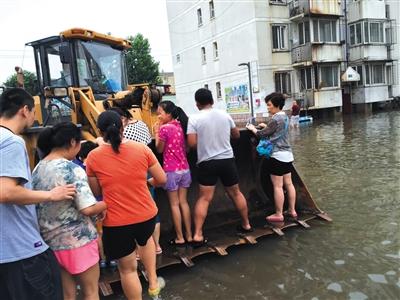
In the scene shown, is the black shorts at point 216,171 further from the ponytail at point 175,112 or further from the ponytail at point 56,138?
the ponytail at point 56,138

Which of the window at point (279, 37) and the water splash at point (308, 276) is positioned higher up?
the window at point (279, 37)

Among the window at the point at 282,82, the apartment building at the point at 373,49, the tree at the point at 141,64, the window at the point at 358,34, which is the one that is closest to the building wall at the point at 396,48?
the apartment building at the point at 373,49

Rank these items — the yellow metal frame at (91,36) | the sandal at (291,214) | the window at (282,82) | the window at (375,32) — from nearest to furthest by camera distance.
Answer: the sandal at (291,214)
the yellow metal frame at (91,36)
the window at (282,82)
the window at (375,32)

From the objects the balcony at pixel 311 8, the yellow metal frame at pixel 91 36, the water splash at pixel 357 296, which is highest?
the balcony at pixel 311 8

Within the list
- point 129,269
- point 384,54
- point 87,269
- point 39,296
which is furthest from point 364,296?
point 384,54

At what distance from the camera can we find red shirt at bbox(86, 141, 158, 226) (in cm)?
322

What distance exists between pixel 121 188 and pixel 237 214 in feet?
9.52

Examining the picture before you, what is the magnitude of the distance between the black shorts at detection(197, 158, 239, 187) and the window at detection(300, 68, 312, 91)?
2593 centimetres

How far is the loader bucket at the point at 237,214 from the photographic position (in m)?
4.72

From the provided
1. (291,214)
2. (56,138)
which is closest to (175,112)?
(56,138)

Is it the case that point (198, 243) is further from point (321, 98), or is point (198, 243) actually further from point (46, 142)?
point (321, 98)

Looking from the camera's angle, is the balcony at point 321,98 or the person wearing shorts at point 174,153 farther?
the balcony at point 321,98

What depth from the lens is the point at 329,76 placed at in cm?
3019

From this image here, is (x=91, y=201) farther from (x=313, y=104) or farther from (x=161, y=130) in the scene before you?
(x=313, y=104)
